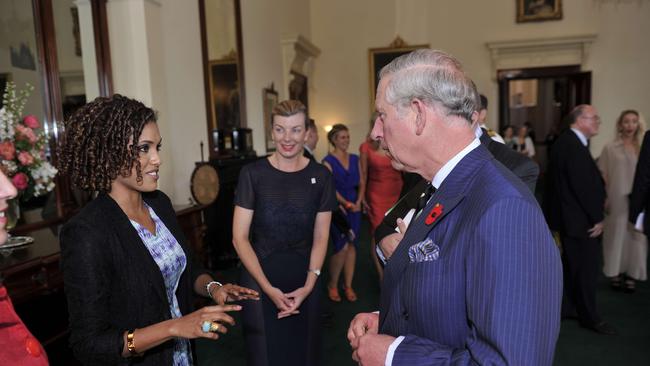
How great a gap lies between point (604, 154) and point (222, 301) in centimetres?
491

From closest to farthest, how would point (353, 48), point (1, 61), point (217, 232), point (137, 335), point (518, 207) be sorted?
1. point (518, 207)
2. point (137, 335)
3. point (1, 61)
4. point (217, 232)
5. point (353, 48)

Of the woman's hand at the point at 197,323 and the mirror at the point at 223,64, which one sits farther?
the mirror at the point at 223,64

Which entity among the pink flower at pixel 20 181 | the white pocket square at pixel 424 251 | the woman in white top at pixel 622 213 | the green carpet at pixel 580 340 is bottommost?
the green carpet at pixel 580 340

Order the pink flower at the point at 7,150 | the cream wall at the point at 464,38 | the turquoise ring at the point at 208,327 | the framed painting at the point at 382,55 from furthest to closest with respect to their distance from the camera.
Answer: the framed painting at the point at 382,55, the cream wall at the point at 464,38, the pink flower at the point at 7,150, the turquoise ring at the point at 208,327

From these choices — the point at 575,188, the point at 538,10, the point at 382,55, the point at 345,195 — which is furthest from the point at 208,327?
the point at 538,10

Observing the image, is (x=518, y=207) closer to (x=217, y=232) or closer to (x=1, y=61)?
(x=1, y=61)

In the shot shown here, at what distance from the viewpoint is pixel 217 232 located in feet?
20.1

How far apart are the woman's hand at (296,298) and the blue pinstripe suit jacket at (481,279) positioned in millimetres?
1378

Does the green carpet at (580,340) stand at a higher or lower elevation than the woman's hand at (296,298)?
lower

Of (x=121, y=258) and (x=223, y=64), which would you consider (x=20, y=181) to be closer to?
(x=121, y=258)

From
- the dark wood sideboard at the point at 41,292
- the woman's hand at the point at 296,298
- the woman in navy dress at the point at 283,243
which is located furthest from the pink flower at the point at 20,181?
the woman's hand at the point at 296,298

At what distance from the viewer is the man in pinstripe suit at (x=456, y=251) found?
985 mm

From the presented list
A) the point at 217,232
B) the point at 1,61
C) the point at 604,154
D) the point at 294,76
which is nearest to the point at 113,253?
the point at 1,61

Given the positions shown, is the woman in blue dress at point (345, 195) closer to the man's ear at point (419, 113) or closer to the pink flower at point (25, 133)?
the pink flower at point (25, 133)
